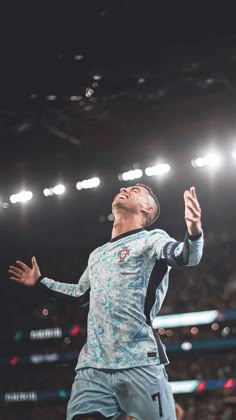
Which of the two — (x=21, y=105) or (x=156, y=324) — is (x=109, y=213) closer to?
(x=156, y=324)

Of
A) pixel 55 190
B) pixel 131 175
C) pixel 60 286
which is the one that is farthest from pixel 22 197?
pixel 60 286

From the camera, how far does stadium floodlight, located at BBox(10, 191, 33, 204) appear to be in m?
11.3

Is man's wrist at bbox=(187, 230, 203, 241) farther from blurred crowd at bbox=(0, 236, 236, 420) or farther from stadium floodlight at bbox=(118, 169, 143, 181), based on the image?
blurred crowd at bbox=(0, 236, 236, 420)

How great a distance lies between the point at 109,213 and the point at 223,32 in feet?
20.1

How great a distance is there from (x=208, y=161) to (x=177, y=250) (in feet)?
23.7

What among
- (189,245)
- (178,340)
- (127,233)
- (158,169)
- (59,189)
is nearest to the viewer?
(189,245)

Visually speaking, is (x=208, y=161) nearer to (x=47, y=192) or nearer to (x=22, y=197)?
(x=47, y=192)

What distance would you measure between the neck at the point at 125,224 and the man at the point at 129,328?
0.17ft

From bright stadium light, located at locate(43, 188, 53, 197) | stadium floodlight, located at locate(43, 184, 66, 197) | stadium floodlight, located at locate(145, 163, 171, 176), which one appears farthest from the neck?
bright stadium light, located at locate(43, 188, 53, 197)

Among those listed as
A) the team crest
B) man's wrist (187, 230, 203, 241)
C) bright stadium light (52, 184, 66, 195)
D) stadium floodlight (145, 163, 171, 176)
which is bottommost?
man's wrist (187, 230, 203, 241)

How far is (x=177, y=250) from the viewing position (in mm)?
2805

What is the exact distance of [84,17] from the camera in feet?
23.7

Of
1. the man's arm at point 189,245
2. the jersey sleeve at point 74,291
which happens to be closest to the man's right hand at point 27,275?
the jersey sleeve at point 74,291

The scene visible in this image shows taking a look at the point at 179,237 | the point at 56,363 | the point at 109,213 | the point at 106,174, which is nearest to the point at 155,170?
the point at 106,174
